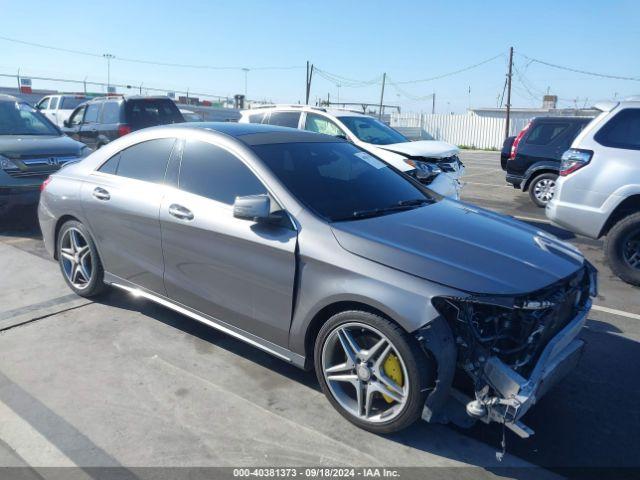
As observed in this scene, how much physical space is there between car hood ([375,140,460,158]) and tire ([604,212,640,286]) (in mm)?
3093

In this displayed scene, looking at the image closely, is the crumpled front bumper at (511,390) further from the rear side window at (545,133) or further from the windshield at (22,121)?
the rear side window at (545,133)

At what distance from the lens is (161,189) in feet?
13.0

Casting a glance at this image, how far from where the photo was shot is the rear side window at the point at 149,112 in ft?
41.3

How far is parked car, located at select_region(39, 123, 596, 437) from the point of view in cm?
266

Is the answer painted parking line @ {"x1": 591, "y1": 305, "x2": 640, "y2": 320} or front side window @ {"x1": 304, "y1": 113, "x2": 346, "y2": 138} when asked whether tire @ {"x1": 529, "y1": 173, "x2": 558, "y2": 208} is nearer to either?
front side window @ {"x1": 304, "y1": 113, "x2": 346, "y2": 138}

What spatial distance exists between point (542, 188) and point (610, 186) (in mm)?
4981

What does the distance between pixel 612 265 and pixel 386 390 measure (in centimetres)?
414

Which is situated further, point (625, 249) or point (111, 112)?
point (111, 112)

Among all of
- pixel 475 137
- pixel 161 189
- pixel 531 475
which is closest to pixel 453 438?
pixel 531 475

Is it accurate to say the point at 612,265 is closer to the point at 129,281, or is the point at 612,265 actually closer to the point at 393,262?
the point at 393,262

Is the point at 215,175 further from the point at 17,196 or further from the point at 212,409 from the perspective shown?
the point at 17,196

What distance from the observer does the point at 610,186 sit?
5.65m

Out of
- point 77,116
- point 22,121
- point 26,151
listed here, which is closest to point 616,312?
point 26,151

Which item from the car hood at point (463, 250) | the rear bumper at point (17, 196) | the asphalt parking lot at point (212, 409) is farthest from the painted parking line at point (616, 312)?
the rear bumper at point (17, 196)
